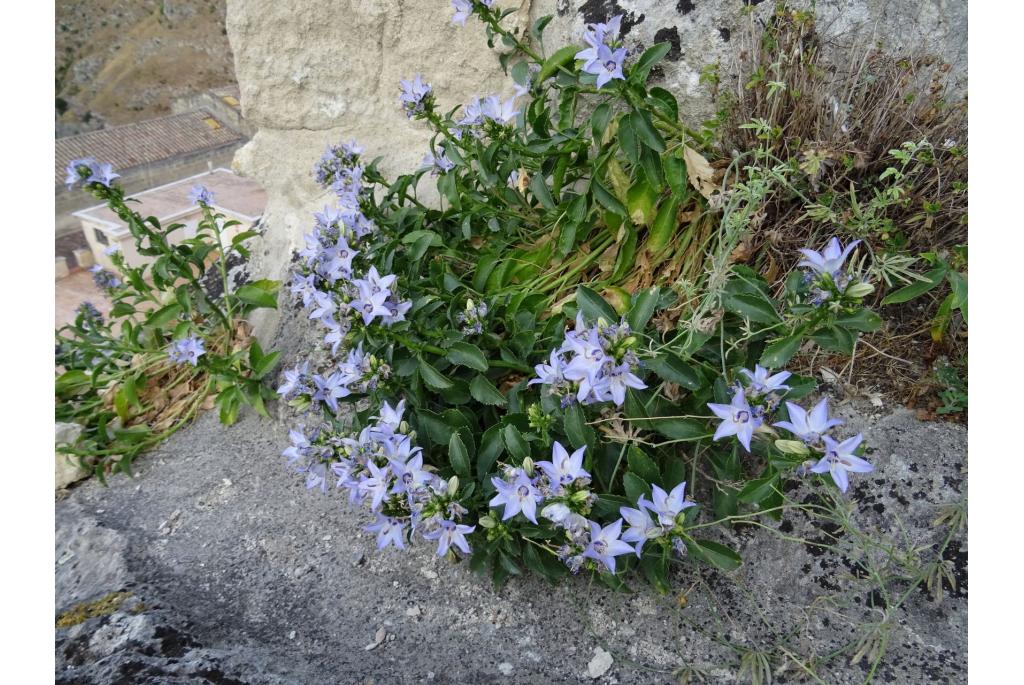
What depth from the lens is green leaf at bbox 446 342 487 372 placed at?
1.62 meters

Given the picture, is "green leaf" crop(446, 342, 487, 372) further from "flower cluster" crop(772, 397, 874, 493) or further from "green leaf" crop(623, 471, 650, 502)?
"flower cluster" crop(772, 397, 874, 493)

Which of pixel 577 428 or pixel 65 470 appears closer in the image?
pixel 577 428

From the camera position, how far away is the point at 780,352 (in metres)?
1.34

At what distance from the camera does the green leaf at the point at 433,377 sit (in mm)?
1619

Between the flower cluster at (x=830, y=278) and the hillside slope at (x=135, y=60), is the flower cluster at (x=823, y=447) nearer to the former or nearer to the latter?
the flower cluster at (x=830, y=278)

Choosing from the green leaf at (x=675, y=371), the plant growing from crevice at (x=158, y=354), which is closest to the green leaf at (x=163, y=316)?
the plant growing from crevice at (x=158, y=354)

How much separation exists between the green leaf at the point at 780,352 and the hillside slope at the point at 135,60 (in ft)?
75.6

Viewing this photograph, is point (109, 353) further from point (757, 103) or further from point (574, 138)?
point (757, 103)

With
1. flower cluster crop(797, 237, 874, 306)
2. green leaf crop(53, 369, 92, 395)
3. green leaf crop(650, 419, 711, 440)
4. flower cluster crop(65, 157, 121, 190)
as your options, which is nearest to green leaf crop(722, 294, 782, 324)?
flower cluster crop(797, 237, 874, 306)

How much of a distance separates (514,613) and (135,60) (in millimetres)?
26210

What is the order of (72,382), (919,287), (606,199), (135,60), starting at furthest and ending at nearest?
(135,60) → (72,382) → (606,199) → (919,287)

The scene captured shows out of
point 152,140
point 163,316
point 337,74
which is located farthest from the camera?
point 152,140

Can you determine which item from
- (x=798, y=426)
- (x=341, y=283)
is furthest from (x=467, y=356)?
(x=798, y=426)

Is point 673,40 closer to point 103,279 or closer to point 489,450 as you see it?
point 489,450
